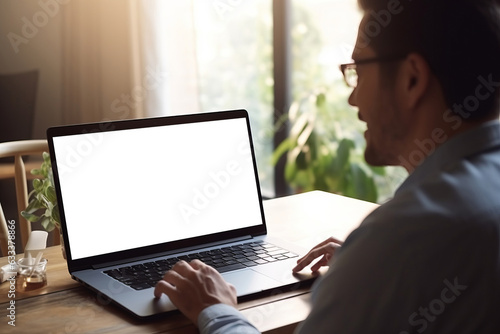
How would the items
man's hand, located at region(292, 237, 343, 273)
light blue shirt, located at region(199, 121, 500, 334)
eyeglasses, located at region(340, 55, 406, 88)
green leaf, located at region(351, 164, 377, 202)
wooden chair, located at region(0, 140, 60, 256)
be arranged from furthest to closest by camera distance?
green leaf, located at region(351, 164, 377, 202)
wooden chair, located at region(0, 140, 60, 256)
man's hand, located at region(292, 237, 343, 273)
eyeglasses, located at region(340, 55, 406, 88)
light blue shirt, located at region(199, 121, 500, 334)

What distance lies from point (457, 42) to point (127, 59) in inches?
107

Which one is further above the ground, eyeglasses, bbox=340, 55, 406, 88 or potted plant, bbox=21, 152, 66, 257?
eyeglasses, bbox=340, 55, 406, 88

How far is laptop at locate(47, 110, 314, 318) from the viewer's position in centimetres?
137

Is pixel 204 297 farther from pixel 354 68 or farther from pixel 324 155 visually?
pixel 324 155

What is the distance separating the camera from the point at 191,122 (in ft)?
5.11

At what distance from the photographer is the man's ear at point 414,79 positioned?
0.96 metres

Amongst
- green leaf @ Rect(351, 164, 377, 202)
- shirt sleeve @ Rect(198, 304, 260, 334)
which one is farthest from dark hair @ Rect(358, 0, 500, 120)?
green leaf @ Rect(351, 164, 377, 202)

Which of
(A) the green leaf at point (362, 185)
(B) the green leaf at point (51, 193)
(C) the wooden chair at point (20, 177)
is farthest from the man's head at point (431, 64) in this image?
(A) the green leaf at point (362, 185)

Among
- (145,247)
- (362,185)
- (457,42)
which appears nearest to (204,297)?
(145,247)

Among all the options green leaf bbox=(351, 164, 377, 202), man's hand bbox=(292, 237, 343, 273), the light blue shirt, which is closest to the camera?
the light blue shirt

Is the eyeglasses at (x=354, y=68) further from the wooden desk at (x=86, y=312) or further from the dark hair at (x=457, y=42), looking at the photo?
the wooden desk at (x=86, y=312)

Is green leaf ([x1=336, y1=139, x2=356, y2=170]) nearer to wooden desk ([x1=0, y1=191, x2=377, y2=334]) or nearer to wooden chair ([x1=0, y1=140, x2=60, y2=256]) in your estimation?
wooden chair ([x1=0, y1=140, x2=60, y2=256])

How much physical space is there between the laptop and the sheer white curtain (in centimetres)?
177

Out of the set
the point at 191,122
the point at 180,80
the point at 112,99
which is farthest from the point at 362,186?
the point at 191,122
